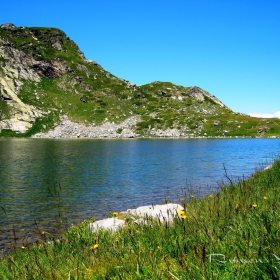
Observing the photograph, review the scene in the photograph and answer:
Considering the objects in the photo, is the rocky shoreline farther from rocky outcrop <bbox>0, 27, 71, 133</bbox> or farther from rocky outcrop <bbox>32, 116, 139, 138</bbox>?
rocky outcrop <bbox>0, 27, 71, 133</bbox>

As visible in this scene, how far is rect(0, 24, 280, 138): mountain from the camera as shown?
12338 cm

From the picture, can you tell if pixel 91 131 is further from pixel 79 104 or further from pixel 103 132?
pixel 79 104

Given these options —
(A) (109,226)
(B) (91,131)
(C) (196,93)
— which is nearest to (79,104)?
(B) (91,131)

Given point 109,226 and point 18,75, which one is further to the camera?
point 18,75

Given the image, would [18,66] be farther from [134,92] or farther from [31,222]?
[31,222]

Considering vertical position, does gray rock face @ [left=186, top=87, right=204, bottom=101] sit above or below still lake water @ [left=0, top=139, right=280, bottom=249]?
above

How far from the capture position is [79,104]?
481ft

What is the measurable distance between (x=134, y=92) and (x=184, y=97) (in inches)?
1350

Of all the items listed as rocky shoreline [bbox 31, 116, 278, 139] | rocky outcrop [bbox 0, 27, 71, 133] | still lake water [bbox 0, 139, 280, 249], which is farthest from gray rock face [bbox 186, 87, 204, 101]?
still lake water [bbox 0, 139, 280, 249]

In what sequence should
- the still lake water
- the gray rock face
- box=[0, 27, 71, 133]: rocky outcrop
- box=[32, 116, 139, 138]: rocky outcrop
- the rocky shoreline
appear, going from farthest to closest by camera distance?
the gray rock face → the rocky shoreline → box=[32, 116, 139, 138]: rocky outcrop → box=[0, 27, 71, 133]: rocky outcrop → the still lake water

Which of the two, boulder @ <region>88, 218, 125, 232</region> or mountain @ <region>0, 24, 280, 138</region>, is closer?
boulder @ <region>88, 218, 125, 232</region>

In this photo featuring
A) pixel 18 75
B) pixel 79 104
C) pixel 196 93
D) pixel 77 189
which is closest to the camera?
pixel 77 189

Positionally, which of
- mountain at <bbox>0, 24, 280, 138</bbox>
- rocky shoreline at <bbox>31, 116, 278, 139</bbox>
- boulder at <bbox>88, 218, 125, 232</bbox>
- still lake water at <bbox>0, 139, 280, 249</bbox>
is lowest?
still lake water at <bbox>0, 139, 280, 249</bbox>

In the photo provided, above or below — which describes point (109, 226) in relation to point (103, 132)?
below
